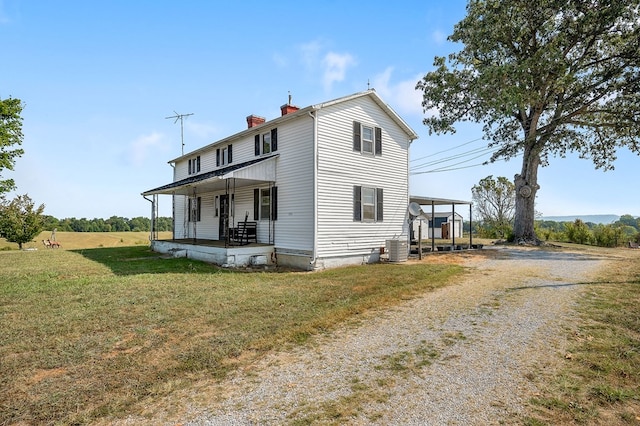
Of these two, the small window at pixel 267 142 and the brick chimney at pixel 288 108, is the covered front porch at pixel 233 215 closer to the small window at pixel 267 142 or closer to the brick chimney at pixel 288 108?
the small window at pixel 267 142

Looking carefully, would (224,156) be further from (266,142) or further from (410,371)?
(410,371)

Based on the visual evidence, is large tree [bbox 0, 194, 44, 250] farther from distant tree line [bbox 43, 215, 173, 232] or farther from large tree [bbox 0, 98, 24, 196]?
distant tree line [bbox 43, 215, 173, 232]

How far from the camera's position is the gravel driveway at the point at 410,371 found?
3305 millimetres

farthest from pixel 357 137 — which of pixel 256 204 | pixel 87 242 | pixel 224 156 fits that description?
pixel 87 242

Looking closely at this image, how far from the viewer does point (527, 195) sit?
2203 centimetres

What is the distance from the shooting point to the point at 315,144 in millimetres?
13023

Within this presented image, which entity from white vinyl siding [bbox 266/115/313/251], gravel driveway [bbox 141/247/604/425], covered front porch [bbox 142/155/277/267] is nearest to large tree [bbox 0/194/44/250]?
covered front porch [bbox 142/155/277/267]

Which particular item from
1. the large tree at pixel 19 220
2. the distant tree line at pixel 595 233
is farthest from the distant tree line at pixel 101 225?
the distant tree line at pixel 595 233

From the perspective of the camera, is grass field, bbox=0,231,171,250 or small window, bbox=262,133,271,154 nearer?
small window, bbox=262,133,271,154

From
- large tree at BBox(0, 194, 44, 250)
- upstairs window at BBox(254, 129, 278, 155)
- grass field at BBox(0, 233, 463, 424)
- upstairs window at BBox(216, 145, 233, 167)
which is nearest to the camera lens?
grass field at BBox(0, 233, 463, 424)

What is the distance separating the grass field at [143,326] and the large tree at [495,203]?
33466mm

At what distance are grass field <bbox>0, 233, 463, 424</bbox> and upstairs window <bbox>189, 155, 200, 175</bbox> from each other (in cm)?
1141

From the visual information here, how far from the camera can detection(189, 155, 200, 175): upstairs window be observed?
21.9 m

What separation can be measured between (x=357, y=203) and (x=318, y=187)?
228 cm
